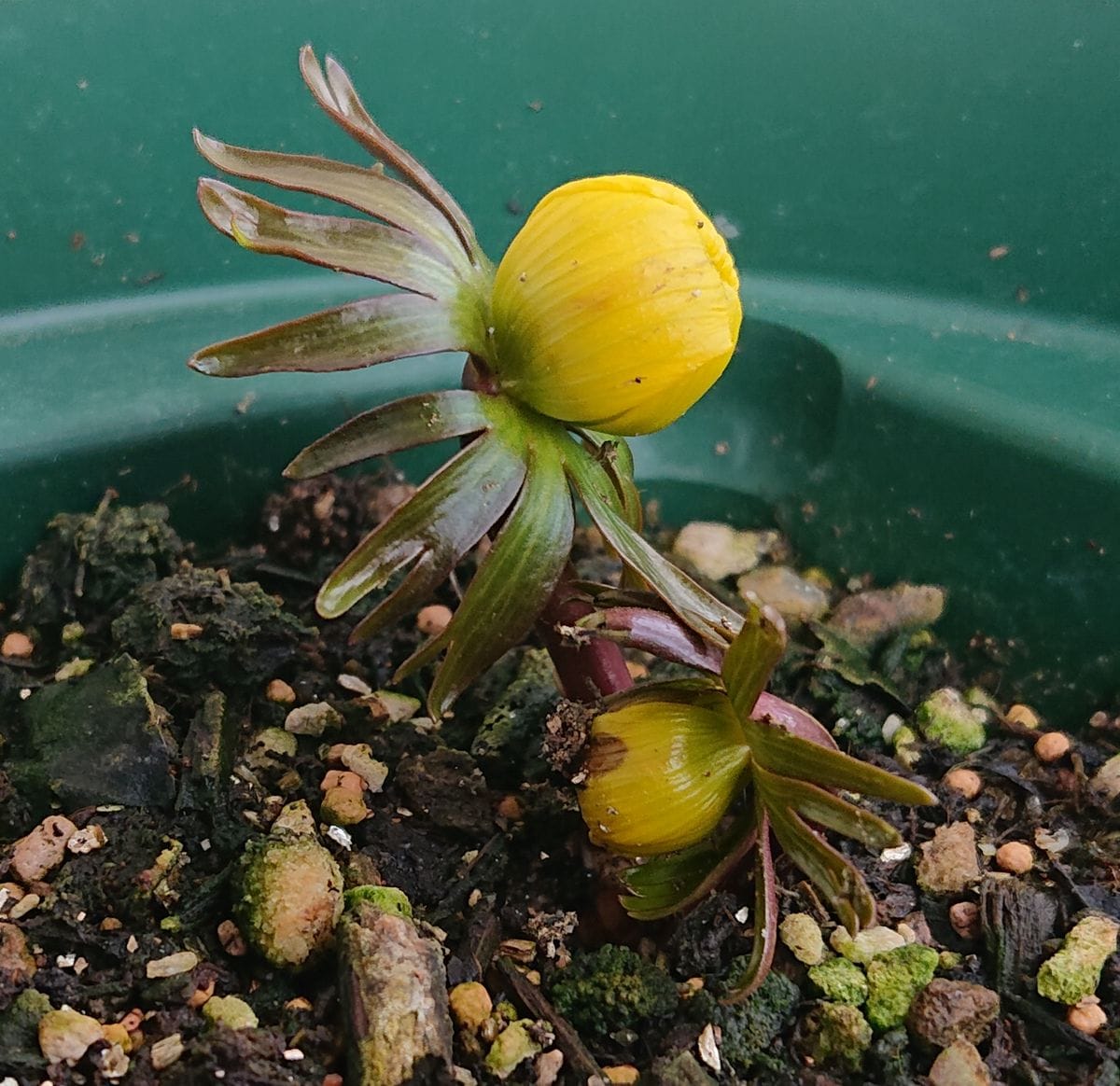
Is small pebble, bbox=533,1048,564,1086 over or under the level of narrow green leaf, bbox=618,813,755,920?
under

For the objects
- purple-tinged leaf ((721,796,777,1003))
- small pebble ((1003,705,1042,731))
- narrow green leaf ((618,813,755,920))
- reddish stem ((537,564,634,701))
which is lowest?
small pebble ((1003,705,1042,731))

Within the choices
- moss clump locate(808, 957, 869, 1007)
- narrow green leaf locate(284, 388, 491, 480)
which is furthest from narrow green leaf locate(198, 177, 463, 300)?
moss clump locate(808, 957, 869, 1007)

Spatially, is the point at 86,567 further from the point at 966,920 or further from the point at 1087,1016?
the point at 1087,1016

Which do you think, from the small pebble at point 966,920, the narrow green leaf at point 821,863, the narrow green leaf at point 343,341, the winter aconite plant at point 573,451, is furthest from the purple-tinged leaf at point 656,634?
the small pebble at point 966,920

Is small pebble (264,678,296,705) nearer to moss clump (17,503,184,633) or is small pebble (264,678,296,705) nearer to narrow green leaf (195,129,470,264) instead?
moss clump (17,503,184,633)

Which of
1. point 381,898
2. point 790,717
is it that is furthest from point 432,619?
point 790,717

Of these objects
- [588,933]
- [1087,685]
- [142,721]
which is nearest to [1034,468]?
[1087,685]
